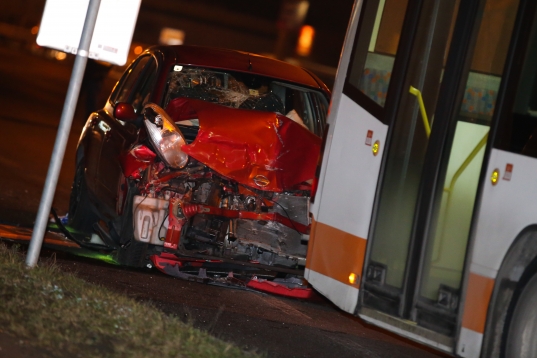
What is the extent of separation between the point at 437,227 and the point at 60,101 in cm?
2173

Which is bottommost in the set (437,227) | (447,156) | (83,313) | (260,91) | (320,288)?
(83,313)

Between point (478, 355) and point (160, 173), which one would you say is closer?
point (478, 355)

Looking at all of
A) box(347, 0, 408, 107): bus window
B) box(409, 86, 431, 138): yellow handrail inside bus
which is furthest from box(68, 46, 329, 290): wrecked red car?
box(409, 86, 431, 138): yellow handrail inside bus

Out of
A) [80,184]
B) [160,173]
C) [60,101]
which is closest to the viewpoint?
[160,173]

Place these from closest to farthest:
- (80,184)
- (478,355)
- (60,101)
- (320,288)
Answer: (478,355)
(320,288)
(80,184)
(60,101)

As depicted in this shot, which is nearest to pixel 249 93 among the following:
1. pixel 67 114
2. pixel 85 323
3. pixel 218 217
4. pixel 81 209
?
pixel 218 217

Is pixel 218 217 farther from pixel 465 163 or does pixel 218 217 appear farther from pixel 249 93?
pixel 465 163

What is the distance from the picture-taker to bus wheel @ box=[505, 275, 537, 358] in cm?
482

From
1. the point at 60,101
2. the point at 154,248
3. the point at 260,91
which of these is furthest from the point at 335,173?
the point at 60,101

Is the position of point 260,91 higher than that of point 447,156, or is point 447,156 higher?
point 260,91

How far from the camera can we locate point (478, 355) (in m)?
→ 4.84

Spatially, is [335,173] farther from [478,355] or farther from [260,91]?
[260,91]

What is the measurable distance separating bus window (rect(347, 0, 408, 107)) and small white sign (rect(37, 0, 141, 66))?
1.58 m

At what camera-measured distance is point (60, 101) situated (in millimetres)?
25641
